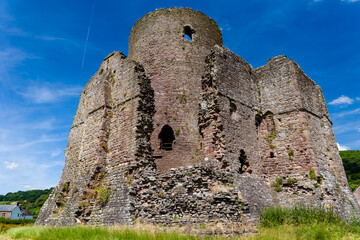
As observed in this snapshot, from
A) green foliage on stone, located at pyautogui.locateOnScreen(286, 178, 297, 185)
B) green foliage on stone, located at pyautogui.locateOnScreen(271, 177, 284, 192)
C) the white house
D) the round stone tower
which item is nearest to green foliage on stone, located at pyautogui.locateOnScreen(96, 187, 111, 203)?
the round stone tower

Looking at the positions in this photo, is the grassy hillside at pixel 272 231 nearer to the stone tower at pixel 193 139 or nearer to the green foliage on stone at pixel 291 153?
the stone tower at pixel 193 139

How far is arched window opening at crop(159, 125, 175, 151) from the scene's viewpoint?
12.5m

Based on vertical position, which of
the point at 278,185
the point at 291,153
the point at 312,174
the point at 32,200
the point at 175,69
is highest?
the point at 175,69

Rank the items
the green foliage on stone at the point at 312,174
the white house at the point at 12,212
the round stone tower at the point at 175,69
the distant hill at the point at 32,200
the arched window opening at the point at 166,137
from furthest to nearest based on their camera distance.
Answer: the distant hill at the point at 32,200 → the white house at the point at 12,212 → the arched window opening at the point at 166,137 → the round stone tower at the point at 175,69 → the green foliage on stone at the point at 312,174

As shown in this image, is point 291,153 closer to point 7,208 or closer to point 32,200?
point 7,208

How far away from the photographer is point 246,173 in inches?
477

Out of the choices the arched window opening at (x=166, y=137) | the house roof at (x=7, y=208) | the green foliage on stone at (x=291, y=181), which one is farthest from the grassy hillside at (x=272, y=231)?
the house roof at (x=7, y=208)

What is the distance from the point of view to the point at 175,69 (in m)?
13.9

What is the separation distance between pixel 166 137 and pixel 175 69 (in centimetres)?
358

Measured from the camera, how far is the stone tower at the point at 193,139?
10.0 m

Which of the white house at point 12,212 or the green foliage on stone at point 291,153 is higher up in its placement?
the green foliage on stone at point 291,153

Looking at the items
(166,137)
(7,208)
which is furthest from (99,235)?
(7,208)

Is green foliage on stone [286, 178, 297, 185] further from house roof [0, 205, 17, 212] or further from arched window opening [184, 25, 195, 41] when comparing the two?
house roof [0, 205, 17, 212]

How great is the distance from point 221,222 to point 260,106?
25.4 ft
